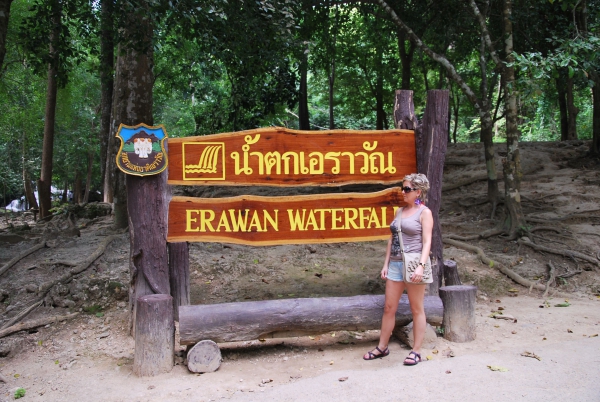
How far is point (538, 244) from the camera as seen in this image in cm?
841

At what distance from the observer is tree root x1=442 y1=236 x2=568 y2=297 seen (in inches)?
288

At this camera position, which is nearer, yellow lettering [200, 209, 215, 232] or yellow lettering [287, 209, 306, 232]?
yellow lettering [200, 209, 215, 232]

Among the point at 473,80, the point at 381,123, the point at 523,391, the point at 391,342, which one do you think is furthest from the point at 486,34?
the point at 473,80

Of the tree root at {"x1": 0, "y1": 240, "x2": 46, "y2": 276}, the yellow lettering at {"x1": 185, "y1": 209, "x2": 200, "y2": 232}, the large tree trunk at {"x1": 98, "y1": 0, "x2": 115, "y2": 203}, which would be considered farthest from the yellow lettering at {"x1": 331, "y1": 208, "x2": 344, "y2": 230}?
the tree root at {"x1": 0, "y1": 240, "x2": 46, "y2": 276}

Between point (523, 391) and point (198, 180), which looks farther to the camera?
point (198, 180)

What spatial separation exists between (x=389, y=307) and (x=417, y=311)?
261 mm

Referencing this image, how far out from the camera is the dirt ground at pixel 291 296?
14.2ft

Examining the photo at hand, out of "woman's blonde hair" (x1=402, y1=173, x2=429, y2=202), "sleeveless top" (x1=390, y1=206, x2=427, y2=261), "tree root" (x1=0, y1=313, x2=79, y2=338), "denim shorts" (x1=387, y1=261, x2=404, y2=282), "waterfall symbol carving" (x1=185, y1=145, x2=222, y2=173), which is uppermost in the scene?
"waterfall symbol carving" (x1=185, y1=145, x2=222, y2=173)

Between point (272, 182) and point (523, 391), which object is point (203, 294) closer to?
point (272, 182)

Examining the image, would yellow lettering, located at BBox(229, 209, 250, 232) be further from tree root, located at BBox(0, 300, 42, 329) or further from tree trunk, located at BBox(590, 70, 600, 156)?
tree trunk, located at BBox(590, 70, 600, 156)

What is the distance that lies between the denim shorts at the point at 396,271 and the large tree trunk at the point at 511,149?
16.0 feet

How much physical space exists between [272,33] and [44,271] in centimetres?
484

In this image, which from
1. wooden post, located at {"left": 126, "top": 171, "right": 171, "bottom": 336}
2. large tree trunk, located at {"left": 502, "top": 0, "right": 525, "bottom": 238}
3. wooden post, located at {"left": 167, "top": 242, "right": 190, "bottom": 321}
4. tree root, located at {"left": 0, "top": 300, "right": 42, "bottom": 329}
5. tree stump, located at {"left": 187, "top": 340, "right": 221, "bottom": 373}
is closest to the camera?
tree stump, located at {"left": 187, "top": 340, "right": 221, "bottom": 373}

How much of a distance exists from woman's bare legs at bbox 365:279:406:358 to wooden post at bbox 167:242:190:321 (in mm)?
2027
